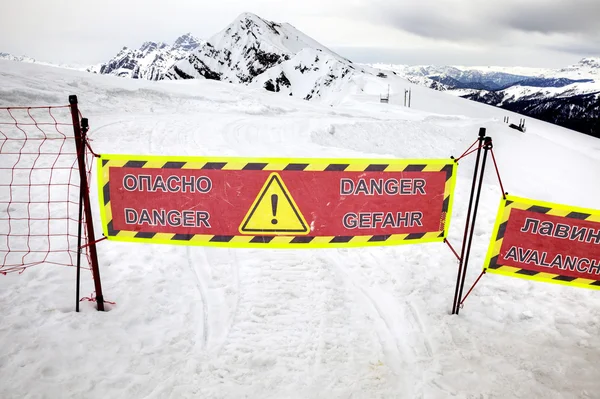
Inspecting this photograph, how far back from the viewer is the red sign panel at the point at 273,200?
4203mm

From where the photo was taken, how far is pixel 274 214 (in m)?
4.36

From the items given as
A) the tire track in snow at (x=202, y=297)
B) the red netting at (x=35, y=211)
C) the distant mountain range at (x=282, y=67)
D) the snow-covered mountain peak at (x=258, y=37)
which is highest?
the snow-covered mountain peak at (x=258, y=37)

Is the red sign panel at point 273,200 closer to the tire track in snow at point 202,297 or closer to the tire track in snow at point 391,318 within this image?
the tire track in snow at point 202,297

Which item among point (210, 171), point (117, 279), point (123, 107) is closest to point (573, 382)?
point (210, 171)

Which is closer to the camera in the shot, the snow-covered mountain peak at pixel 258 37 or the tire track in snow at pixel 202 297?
the tire track in snow at pixel 202 297

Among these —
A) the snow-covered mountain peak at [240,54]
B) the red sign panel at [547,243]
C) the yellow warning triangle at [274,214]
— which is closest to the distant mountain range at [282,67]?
the snow-covered mountain peak at [240,54]

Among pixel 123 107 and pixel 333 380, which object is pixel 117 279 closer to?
pixel 333 380

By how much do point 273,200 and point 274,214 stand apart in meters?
0.18

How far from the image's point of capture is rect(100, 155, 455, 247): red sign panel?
420cm

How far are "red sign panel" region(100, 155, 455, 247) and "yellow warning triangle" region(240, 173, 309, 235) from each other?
12 millimetres

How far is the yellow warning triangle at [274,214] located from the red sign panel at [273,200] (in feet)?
0.04

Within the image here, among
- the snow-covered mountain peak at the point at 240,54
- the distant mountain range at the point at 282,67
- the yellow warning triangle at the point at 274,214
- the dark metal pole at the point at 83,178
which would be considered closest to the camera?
the dark metal pole at the point at 83,178

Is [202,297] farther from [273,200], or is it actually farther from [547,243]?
[547,243]

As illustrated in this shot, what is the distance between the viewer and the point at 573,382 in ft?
12.1
